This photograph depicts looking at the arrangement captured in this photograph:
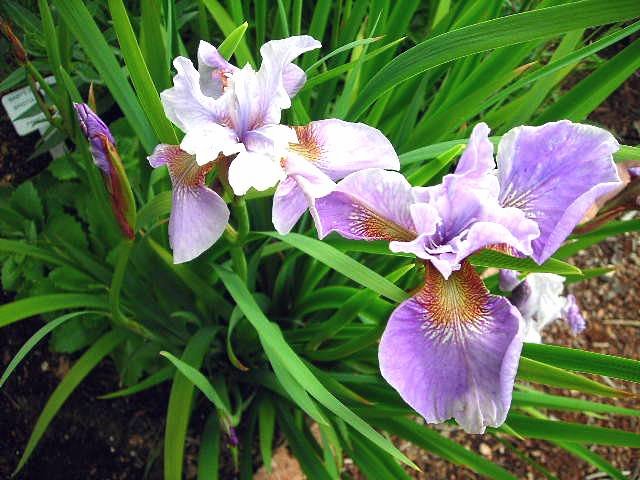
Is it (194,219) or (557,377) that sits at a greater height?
(194,219)

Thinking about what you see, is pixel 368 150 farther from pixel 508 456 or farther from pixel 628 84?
pixel 628 84

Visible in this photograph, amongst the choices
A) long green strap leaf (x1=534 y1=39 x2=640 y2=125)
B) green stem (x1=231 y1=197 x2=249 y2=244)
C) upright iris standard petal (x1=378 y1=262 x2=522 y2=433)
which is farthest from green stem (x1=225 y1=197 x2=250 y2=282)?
long green strap leaf (x1=534 y1=39 x2=640 y2=125)

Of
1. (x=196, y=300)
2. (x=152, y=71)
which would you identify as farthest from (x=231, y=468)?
(x=152, y=71)

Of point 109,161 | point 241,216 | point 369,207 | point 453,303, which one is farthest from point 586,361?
point 109,161

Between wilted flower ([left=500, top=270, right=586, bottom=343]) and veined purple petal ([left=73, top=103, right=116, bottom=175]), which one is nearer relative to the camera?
veined purple petal ([left=73, top=103, right=116, bottom=175])

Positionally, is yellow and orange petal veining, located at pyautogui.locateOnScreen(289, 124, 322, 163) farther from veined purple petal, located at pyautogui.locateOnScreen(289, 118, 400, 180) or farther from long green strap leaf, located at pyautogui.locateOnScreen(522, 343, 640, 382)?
long green strap leaf, located at pyautogui.locateOnScreen(522, 343, 640, 382)

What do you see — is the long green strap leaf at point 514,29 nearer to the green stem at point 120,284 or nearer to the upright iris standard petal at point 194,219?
the upright iris standard petal at point 194,219

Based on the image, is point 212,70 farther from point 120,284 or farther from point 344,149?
point 120,284
